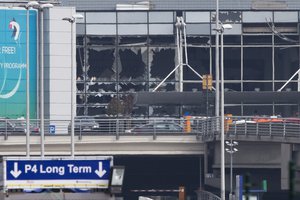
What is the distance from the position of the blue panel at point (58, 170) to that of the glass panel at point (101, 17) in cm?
7395

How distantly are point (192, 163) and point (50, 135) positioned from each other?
9397 mm

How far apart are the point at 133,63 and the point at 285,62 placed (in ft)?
35.7

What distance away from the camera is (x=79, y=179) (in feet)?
79.5

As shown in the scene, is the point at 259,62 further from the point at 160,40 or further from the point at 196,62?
the point at 160,40

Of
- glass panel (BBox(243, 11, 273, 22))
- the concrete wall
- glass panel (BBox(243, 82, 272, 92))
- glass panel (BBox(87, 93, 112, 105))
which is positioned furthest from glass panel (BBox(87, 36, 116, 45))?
glass panel (BBox(243, 82, 272, 92))

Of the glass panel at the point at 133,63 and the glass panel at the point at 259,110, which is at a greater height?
the glass panel at the point at 133,63

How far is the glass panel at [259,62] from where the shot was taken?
330 feet

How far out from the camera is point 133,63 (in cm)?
9962

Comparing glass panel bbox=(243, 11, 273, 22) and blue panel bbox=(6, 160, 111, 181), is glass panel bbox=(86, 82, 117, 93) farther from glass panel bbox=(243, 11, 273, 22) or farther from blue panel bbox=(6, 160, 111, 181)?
blue panel bbox=(6, 160, 111, 181)

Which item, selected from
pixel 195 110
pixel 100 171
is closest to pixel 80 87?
pixel 195 110

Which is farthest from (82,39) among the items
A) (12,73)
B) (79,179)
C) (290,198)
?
(290,198)

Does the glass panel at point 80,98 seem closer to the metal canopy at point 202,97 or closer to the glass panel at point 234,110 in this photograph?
the metal canopy at point 202,97

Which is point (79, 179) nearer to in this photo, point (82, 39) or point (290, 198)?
point (290, 198)

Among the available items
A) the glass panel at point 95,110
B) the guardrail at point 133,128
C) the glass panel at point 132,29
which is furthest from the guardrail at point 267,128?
the glass panel at point 132,29
